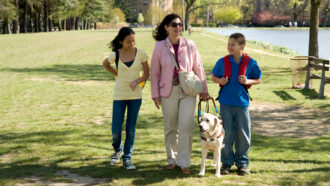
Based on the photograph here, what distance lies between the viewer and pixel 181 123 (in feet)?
16.6

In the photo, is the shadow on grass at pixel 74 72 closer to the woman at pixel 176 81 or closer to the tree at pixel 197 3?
the woman at pixel 176 81

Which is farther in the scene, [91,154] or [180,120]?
[91,154]

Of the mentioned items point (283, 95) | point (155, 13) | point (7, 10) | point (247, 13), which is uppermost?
point (247, 13)

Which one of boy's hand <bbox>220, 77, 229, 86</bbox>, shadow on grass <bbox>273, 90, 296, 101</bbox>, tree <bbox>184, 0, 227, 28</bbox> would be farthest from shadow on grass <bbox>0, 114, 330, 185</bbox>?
tree <bbox>184, 0, 227, 28</bbox>

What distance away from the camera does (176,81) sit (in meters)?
5.04

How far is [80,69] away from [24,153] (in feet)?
43.4

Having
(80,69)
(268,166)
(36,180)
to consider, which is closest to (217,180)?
(268,166)

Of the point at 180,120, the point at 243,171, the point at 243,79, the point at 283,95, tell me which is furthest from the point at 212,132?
the point at 283,95

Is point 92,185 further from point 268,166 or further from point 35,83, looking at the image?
point 35,83

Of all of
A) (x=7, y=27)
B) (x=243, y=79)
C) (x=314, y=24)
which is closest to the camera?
(x=243, y=79)

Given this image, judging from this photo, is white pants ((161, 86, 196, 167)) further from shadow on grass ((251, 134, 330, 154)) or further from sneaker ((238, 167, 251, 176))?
shadow on grass ((251, 134, 330, 154))

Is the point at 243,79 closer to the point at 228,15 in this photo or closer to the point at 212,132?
the point at 212,132

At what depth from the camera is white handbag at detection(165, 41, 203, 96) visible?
194 inches

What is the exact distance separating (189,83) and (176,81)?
0.64 ft
